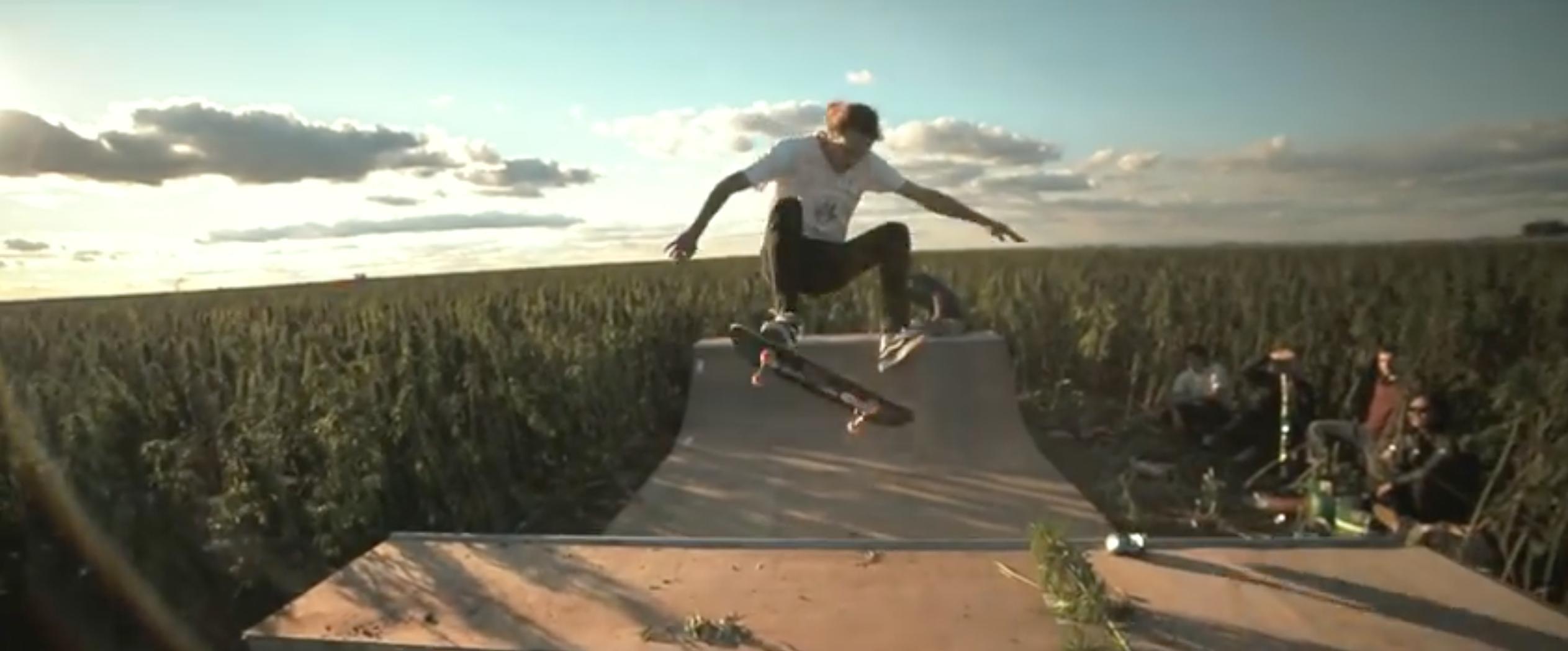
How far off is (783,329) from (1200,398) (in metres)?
5.75

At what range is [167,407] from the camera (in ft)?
25.8

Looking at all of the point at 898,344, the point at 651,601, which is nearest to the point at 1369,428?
the point at 898,344

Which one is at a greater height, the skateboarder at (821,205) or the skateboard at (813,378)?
the skateboarder at (821,205)

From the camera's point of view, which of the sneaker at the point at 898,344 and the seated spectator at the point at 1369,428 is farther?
the seated spectator at the point at 1369,428

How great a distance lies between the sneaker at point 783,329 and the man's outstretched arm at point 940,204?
63 cm

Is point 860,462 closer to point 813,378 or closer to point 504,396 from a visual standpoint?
point 504,396

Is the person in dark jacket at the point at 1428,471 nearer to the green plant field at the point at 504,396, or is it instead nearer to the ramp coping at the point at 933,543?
the green plant field at the point at 504,396

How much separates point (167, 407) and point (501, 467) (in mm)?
2381

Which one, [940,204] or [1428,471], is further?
[1428,471]

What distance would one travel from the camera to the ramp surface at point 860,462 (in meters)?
6.78

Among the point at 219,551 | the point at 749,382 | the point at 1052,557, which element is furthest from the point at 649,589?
the point at 749,382

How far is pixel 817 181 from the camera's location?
4070 mm

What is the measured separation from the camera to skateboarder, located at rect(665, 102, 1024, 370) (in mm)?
4020

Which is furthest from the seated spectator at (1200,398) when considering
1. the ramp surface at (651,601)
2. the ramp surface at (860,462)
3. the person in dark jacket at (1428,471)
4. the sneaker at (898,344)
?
the ramp surface at (651,601)
